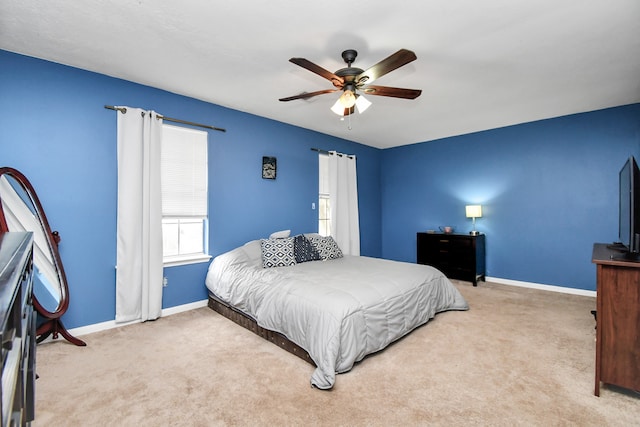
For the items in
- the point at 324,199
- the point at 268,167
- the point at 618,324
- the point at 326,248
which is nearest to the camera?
the point at 618,324

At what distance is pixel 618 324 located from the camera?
186cm

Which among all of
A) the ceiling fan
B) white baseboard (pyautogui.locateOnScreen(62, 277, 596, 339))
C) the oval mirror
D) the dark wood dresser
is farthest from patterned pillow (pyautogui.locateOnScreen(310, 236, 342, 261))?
the dark wood dresser

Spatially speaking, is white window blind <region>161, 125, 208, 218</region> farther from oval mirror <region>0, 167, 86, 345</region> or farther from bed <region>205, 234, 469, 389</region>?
oval mirror <region>0, 167, 86, 345</region>

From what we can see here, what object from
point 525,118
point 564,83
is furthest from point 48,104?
point 525,118

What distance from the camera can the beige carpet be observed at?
173cm

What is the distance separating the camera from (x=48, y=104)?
8.84 ft

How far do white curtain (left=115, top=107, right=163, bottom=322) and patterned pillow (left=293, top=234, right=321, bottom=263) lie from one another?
5.04 ft

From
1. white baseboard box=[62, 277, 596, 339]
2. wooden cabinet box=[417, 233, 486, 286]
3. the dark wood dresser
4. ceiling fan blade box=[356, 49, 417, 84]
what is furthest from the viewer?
wooden cabinet box=[417, 233, 486, 286]

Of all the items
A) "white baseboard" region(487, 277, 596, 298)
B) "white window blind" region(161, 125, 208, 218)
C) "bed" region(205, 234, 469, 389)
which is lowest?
"white baseboard" region(487, 277, 596, 298)

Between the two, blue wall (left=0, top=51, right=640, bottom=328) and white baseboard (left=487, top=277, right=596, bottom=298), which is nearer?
blue wall (left=0, top=51, right=640, bottom=328)

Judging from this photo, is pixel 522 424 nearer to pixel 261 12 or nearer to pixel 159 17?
pixel 261 12

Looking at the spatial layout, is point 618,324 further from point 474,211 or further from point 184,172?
point 184,172

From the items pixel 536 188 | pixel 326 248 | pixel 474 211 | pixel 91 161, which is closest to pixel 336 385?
pixel 326 248

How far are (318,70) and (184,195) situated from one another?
2.27 metres
